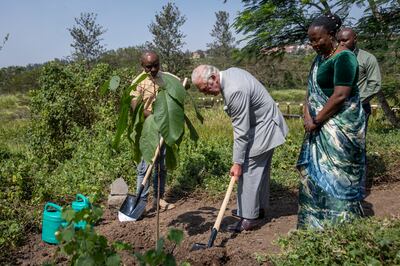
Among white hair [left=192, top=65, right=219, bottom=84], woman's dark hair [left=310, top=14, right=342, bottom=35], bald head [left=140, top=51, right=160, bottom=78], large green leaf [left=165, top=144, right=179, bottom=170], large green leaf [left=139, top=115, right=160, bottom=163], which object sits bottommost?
large green leaf [left=165, top=144, right=179, bottom=170]

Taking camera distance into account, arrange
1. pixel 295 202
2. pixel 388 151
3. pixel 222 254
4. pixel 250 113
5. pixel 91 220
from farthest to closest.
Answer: pixel 388 151, pixel 295 202, pixel 250 113, pixel 222 254, pixel 91 220

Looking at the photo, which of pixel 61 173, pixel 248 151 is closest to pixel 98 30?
pixel 61 173

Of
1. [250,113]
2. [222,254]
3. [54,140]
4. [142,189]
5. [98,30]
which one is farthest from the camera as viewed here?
[98,30]

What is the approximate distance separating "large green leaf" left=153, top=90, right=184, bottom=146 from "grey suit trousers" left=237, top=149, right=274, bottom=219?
5.15 ft

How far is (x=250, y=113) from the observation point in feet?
12.5

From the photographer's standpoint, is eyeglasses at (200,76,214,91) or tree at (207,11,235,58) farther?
tree at (207,11,235,58)

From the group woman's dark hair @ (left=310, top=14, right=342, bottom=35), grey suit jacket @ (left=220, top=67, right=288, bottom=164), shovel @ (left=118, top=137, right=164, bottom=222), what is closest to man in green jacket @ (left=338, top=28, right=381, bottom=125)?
grey suit jacket @ (left=220, top=67, right=288, bottom=164)

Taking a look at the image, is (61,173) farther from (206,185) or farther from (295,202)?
(295,202)

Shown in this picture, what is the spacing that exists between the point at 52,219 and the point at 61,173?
250 cm

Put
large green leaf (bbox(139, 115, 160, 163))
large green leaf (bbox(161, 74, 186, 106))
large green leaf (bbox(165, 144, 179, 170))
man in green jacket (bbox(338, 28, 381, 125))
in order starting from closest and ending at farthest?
1. large green leaf (bbox(161, 74, 186, 106))
2. large green leaf (bbox(139, 115, 160, 163))
3. large green leaf (bbox(165, 144, 179, 170))
4. man in green jacket (bbox(338, 28, 381, 125))

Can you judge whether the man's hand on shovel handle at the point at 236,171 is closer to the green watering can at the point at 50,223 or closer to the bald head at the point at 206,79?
the bald head at the point at 206,79

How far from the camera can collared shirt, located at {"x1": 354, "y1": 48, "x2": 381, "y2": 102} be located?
454cm

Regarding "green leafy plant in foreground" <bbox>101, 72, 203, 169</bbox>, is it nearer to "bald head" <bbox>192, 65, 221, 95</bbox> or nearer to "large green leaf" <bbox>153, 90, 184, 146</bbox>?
"large green leaf" <bbox>153, 90, 184, 146</bbox>

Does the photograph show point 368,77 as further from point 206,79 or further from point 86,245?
point 86,245
